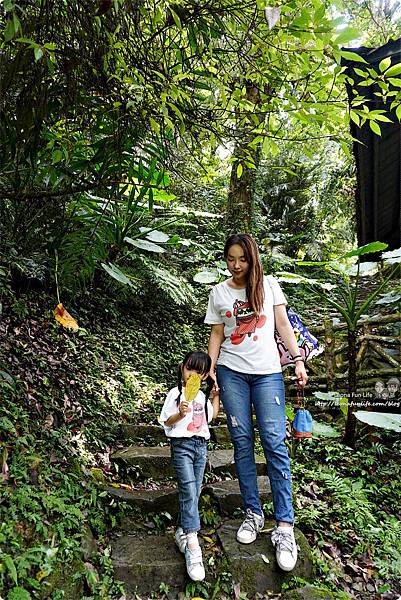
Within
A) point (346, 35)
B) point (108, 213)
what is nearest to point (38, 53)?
point (346, 35)

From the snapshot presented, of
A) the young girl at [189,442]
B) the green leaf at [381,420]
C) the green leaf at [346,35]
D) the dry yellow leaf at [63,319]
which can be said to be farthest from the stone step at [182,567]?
the green leaf at [346,35]

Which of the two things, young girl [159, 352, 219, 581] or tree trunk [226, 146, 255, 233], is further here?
tree trunk [226, 146, 255, 233]

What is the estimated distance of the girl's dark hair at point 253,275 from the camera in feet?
8.20

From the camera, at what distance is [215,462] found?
3.39m

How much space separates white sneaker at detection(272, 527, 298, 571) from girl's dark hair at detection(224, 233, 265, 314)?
119 cm

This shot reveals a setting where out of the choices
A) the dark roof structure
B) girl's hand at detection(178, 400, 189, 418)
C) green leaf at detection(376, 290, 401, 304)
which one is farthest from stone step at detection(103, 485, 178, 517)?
the dark roof structure

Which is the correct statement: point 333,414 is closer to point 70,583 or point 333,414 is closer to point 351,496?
point 351,496

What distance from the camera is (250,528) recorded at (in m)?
2.51

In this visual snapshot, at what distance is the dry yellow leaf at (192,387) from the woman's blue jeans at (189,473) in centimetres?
29

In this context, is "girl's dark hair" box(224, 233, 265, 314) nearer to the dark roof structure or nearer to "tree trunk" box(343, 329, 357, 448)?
"tree trunk" box(343, 329, 357, 448)

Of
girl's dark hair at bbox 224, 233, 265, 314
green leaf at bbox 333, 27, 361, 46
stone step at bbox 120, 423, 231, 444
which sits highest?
green leaf at bbox 333, 27, 361, 46

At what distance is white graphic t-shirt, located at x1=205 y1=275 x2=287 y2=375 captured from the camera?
247 centimetres

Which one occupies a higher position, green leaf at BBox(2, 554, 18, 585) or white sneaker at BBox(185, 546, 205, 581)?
green leaf at BBox(2, 554, 18, 585)

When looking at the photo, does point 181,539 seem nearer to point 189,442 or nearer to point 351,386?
point 189,442
